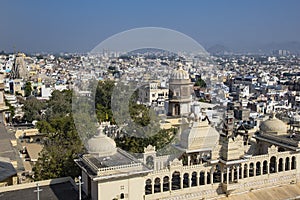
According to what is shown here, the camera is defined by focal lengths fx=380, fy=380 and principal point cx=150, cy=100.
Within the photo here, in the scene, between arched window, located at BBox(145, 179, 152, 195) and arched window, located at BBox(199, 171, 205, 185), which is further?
arched window, located at BBox(199, 171, 205, 185)

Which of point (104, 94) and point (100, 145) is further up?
point (104, 94)

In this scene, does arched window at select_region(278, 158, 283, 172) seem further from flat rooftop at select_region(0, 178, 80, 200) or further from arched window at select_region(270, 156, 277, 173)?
flat rooftop at select_region(0, 178, 80, 200)

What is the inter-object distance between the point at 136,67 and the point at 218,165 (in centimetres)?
2502

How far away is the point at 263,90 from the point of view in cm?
5025

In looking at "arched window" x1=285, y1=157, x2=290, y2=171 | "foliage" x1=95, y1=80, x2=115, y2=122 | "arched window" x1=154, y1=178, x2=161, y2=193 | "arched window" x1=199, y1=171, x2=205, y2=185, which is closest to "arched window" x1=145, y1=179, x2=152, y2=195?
"arched window" x1=154, y1=178, x2=161, y2=193

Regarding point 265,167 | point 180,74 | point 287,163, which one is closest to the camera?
point 287,163

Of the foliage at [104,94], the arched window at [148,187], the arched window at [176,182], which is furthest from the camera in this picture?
the foliage at [104,94]

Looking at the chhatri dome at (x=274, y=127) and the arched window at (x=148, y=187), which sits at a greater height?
the chhatri dome at (x=274, y=127)

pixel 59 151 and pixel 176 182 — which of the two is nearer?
pixel 176 182

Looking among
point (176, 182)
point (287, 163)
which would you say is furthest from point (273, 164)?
point (176, 182)

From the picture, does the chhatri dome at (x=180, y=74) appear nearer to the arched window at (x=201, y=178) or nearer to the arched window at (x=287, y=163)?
the arched window at (x=201, y=178)

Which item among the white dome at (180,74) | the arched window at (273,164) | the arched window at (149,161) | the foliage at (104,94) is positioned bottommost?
the arched window at (273,164)

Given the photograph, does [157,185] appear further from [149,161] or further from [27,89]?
[27,89]

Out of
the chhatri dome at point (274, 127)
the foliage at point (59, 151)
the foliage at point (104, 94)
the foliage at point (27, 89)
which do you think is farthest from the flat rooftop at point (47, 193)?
the foliage at point (27, 89)
